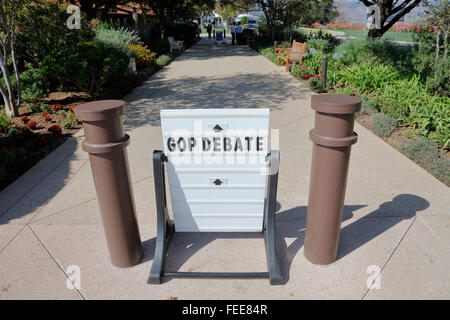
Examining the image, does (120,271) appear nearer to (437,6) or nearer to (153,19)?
(437,6)

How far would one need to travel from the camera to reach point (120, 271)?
2682 millimetres

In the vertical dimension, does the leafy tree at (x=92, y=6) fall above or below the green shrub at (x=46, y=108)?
above

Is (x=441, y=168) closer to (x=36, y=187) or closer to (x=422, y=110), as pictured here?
(x=422, y=110)

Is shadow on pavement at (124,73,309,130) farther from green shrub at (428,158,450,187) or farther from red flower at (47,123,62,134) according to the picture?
green shrub at (428,158,450,187)

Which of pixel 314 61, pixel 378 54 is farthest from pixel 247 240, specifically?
pixel 378 54

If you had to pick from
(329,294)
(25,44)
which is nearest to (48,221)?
(329,294)

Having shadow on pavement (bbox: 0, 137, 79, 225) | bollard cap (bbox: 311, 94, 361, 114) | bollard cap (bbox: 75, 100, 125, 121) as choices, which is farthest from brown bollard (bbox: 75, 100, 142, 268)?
shadow on pavement (bbox: 0, 137, 79, 225)

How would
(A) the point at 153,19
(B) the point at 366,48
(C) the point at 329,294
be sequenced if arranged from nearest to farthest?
(C) the point at 329,294
(B) the point at 366,48
(A) the point at 153,19

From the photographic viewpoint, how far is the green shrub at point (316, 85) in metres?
8.80

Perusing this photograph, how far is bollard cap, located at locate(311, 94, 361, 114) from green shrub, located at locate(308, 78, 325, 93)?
6.85 meters

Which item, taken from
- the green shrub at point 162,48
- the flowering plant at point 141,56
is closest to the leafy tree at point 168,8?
the green shrub at point 162,48

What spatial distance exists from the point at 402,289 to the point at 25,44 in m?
10.2

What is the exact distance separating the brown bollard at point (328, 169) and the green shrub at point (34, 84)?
298 inches

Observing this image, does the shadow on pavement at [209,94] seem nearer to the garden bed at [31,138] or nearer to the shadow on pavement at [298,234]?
the garden bed at [31,138]
